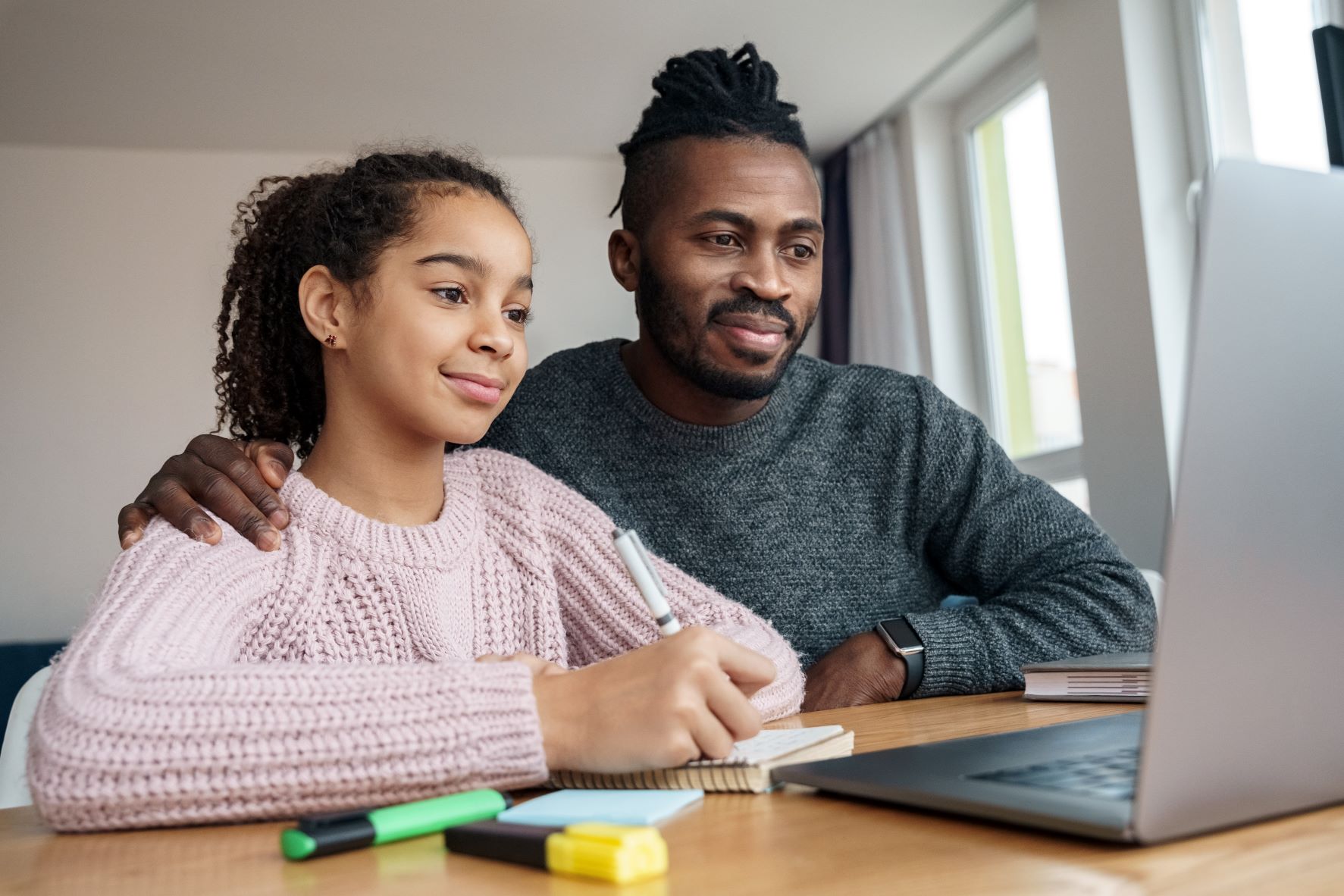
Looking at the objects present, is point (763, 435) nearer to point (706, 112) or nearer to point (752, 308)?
point (752, 308)

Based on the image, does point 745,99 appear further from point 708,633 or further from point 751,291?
point 708,633

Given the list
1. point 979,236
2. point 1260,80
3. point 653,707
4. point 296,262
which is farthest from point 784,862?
point 979,236

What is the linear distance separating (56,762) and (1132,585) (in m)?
1.20

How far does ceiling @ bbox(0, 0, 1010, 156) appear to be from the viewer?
11.0ft

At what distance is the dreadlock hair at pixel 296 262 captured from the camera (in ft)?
3.89


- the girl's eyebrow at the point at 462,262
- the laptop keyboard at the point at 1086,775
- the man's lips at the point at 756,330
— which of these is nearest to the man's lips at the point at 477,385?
the girl's eyebrow at the point at 462,262

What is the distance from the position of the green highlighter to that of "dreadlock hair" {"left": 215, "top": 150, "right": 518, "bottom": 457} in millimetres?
683

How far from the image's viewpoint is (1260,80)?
111 inches

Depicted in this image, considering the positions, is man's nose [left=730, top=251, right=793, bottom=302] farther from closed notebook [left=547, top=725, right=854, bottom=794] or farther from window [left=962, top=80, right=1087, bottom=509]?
window [left=962, top=80, right=1087, bottom=509]

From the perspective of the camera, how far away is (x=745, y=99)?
1693mm

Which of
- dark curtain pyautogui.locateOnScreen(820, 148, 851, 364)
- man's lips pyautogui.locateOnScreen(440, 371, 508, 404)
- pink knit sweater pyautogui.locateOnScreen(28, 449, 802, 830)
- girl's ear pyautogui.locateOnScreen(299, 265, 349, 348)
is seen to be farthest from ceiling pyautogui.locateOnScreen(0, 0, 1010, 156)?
pink knit sweater pyautogui.locateOnScreen(28, 449, 802, 830)

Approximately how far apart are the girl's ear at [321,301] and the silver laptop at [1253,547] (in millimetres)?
861

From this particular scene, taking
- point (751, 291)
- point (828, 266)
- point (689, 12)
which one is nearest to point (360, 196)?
point (751, 291)

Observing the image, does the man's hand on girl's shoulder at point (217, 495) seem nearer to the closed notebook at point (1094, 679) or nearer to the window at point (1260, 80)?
the closed notebook at point (1094, 679)
